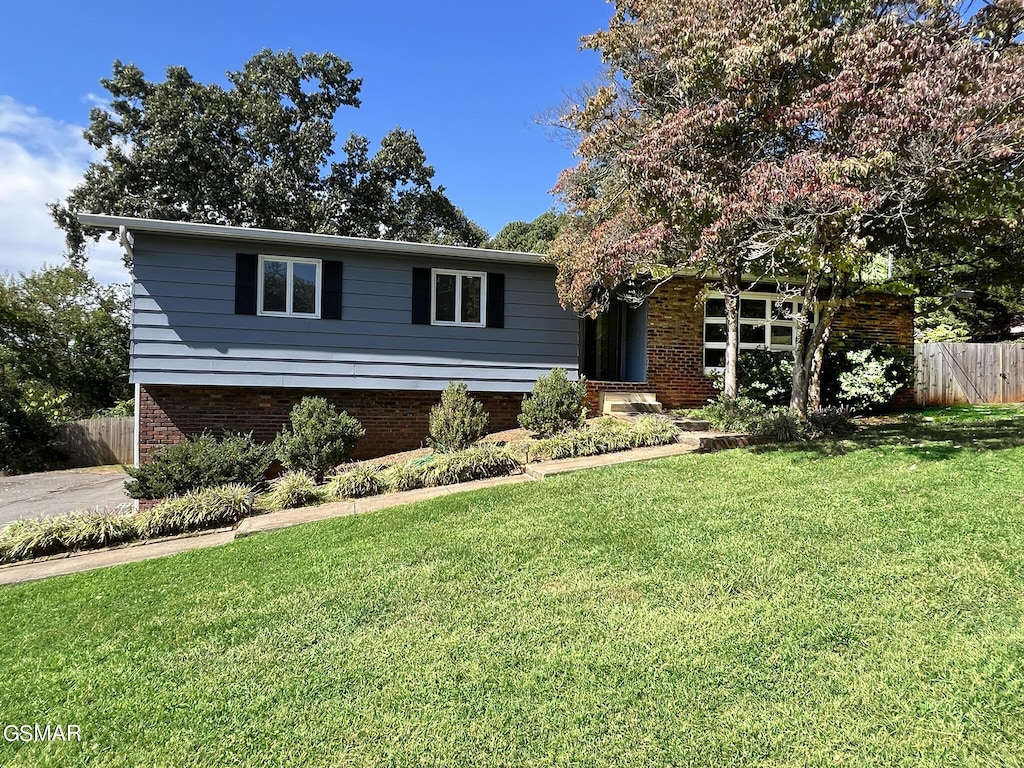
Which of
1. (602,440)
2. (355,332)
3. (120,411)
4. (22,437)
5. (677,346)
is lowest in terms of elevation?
(22,437)

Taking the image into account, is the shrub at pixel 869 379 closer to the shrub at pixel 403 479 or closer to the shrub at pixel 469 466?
the shrub at pixel 469 466

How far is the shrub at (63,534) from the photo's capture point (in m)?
5.52

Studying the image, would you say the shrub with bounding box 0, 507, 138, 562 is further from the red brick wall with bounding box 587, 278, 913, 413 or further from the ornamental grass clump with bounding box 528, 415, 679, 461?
the red brick wall with bounding box 587, 278, 913, 413

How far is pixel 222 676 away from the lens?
2.87 meters

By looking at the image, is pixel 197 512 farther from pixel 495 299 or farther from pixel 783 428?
pixel 783 428

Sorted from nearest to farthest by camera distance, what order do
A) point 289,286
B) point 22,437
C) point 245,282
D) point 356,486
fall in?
point 356,486 < point 245,282 < point 289,286 < point 22,437

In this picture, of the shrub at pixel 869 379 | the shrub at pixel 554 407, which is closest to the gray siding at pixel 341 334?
the shrub at pixel 554 407

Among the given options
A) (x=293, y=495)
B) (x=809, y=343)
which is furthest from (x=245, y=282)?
(x=809, y=343)

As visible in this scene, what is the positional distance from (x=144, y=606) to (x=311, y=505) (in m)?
2.68

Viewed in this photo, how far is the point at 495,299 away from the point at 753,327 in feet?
18.9

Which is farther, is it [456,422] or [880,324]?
[880,324]

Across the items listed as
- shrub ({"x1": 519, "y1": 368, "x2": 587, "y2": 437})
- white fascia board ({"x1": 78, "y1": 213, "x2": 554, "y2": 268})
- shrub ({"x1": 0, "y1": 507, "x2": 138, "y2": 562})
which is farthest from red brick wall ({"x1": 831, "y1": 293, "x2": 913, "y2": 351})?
shrub ({"x1": 0, "y1": 507, "x2": 138, "y2": 562})

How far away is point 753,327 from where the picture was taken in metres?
12.0

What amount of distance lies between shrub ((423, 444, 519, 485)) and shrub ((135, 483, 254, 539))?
2.15 meters
